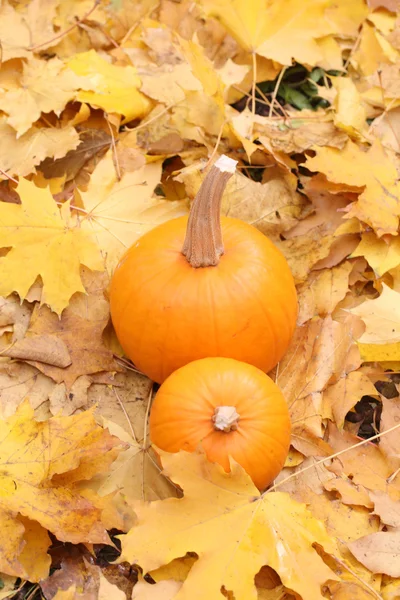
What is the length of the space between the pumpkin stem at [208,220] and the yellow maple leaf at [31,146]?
2.27 ft

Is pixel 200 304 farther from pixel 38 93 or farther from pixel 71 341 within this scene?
pixel 38 93

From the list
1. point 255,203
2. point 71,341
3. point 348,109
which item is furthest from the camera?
point 348,109

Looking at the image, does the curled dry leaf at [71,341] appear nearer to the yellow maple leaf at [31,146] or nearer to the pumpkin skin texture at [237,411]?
the pumpkin skin texture at [237,411]

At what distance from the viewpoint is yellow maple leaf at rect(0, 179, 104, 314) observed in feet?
6.52

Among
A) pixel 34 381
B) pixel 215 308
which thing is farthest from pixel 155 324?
pixel 34 381

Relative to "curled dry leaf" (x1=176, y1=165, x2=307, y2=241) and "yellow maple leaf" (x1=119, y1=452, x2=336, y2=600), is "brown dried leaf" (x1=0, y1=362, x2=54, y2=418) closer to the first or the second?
"yellow maple leaf" (x1=119, y1=452, x2=336, y2=600)

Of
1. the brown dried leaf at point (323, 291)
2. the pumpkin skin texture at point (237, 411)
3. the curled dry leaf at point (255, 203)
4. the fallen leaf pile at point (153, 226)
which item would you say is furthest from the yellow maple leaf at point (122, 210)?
the pumpkin skin texture at point (237, 411)

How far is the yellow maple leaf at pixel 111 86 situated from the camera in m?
2.37

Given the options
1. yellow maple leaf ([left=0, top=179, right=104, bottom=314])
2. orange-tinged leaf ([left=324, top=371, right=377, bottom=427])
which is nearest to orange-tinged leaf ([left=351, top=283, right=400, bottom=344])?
orange-tinged leaf ([left=324, top=371, right=377, bottom=427])

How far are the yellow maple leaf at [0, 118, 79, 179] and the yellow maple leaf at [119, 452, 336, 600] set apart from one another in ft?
3.87

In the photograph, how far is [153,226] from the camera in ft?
7.06

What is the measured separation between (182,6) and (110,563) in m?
2.12

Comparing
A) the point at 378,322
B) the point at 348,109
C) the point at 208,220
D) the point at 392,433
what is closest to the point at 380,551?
the point at 392,433

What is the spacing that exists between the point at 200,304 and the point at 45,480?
578 millimetres
